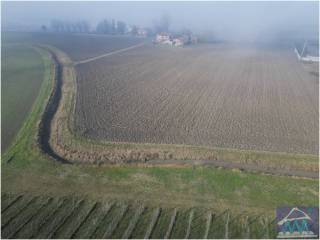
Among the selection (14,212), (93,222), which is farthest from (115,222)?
(14,212)

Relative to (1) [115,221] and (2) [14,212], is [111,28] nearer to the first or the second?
(2) [14,212]

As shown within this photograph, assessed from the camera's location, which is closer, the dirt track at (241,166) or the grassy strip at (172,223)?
the grassy strip at (172,223)

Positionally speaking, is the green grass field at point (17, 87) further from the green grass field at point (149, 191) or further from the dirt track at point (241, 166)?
the dirt track at point (241, 166)

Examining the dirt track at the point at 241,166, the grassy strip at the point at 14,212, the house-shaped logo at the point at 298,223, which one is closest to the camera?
the house-shaped logo at the point at 298,223

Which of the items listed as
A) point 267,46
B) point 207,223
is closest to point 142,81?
point 207,223

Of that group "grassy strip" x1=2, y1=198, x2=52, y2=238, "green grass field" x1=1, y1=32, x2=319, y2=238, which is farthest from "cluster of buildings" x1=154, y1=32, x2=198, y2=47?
"grassy strip" x1=2, y1=198, x2=52, y2=238

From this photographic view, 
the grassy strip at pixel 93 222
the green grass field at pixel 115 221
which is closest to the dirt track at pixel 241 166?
the green grass field at pixel 115 221

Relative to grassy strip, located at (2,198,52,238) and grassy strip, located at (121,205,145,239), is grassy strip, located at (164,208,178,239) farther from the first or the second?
grassy strip, located at (2,198,52,238)
